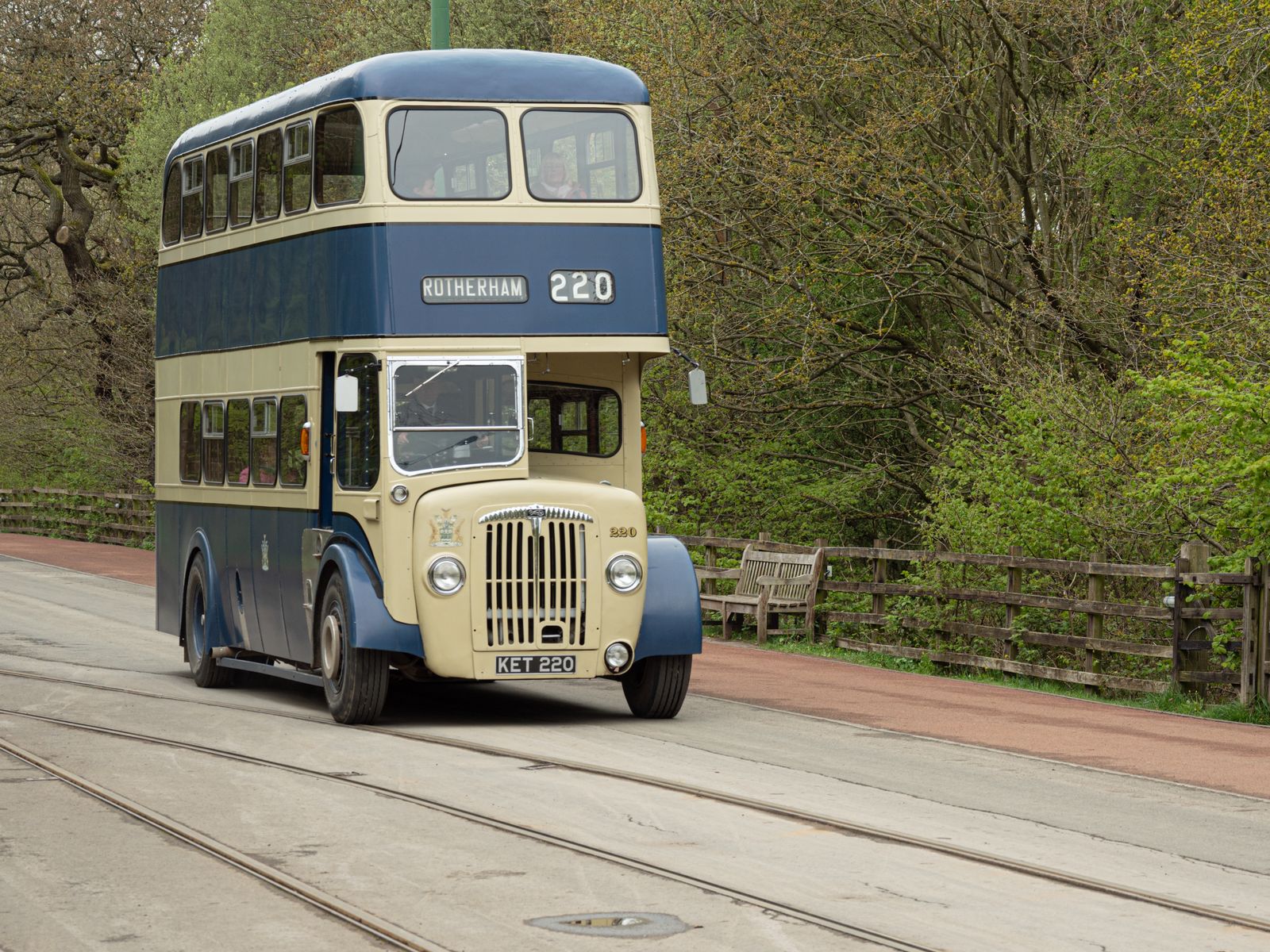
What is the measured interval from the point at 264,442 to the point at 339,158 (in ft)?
9.23

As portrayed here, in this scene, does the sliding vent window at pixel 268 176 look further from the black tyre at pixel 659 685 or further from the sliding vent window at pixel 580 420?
the black tyre at pixel 659 685

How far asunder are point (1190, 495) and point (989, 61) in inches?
390

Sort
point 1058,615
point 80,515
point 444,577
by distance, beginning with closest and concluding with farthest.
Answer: point 444,577 → point 1058,615 → point 80,515

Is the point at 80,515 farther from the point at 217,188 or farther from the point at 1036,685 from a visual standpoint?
the point at 1036,685

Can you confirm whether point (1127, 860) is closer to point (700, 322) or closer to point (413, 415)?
point (413, 415)

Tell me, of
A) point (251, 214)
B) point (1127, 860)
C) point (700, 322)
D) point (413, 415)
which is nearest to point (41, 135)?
point (700, 322)

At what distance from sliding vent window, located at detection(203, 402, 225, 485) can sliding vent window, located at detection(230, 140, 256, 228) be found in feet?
5.74

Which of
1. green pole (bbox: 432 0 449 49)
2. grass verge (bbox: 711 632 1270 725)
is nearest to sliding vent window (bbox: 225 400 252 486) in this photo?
green pole (bbox: 432 0 449 49)

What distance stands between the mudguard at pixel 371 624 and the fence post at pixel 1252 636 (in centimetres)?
684

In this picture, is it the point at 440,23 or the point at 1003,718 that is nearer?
the point at 1003,718

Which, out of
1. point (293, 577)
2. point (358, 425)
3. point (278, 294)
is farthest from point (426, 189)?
point (293, 577)

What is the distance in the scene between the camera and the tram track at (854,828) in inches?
340

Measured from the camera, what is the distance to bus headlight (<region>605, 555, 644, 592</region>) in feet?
48.0

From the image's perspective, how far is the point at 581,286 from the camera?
15211mm
